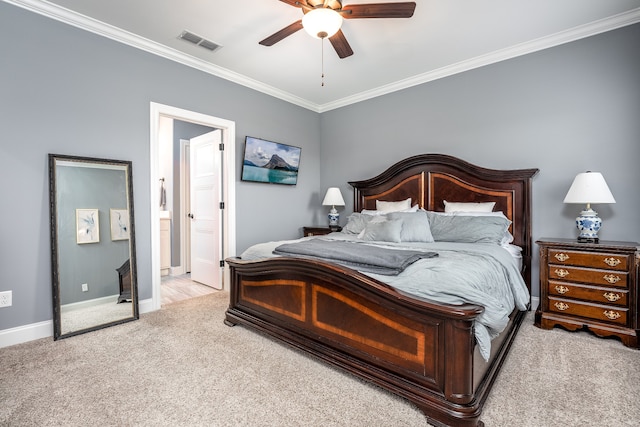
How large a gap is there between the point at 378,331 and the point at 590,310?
208cm

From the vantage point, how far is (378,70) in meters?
3.90

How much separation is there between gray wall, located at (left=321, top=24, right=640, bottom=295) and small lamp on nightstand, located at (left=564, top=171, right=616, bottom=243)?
0.34 meters

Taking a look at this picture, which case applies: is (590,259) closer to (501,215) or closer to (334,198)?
(501,215)

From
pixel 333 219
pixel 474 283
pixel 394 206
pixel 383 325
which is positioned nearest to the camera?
pixel 474 283

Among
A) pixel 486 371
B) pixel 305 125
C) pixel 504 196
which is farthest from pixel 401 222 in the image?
pixel 305 125

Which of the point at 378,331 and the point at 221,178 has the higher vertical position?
the point at 221,178

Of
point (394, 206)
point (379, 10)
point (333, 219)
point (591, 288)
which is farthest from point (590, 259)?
point (333, 219)

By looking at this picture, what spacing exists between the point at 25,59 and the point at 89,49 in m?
0.51

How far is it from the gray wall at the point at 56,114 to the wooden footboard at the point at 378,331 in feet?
5.89

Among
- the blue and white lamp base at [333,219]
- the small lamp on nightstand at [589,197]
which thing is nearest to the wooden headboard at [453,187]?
the blue and white lamp base at [333,219]

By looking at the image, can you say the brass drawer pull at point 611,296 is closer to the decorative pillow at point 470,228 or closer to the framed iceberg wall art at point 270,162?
the decorative pillow at point 470,228

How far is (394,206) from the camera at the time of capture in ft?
13.2

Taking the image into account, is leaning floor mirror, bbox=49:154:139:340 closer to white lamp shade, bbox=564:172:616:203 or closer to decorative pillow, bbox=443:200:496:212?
A: decorative pillow, bbox=443:200:496:212

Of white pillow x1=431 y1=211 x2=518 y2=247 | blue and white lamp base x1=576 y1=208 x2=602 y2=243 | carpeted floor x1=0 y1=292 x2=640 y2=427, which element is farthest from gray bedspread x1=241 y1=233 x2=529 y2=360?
blue and white lamp base x1=576 y1=208 x2=602 y2=243
